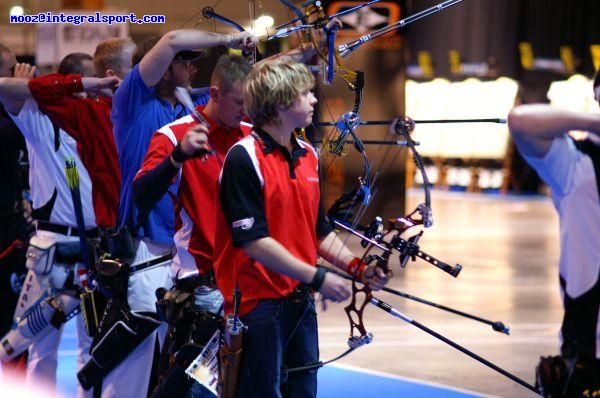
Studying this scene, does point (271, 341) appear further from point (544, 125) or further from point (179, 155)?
point (544, 125)

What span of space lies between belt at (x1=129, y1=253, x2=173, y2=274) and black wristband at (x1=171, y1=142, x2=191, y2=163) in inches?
38.7

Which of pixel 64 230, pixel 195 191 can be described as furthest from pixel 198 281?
pixel 64 230

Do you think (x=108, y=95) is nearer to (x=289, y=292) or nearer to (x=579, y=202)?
(x=289, y=292)

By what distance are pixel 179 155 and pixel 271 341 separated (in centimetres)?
76

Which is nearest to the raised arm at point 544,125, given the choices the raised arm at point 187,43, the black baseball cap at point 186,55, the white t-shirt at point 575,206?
the white t-shirt at point 575,206

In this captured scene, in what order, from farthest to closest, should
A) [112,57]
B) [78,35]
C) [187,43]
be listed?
[78,35]
[112,57]
[187,43]

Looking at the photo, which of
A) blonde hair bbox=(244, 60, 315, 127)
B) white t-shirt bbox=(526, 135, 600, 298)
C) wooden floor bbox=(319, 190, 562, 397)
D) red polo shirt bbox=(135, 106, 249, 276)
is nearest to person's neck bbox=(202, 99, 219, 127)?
red polo shirt bbox=(135, 106, 249, 276)

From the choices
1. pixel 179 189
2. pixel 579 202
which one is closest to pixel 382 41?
pixel 179 189

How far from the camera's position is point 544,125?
2.94 metres

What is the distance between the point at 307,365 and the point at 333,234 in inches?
18.9

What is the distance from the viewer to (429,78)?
23.3 m

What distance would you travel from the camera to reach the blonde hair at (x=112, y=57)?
5445 mm

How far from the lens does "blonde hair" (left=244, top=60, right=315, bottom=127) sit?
3740mm

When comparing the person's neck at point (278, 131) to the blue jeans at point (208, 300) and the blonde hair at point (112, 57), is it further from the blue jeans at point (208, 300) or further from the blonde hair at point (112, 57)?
the blonde hair at point (112, 57)
